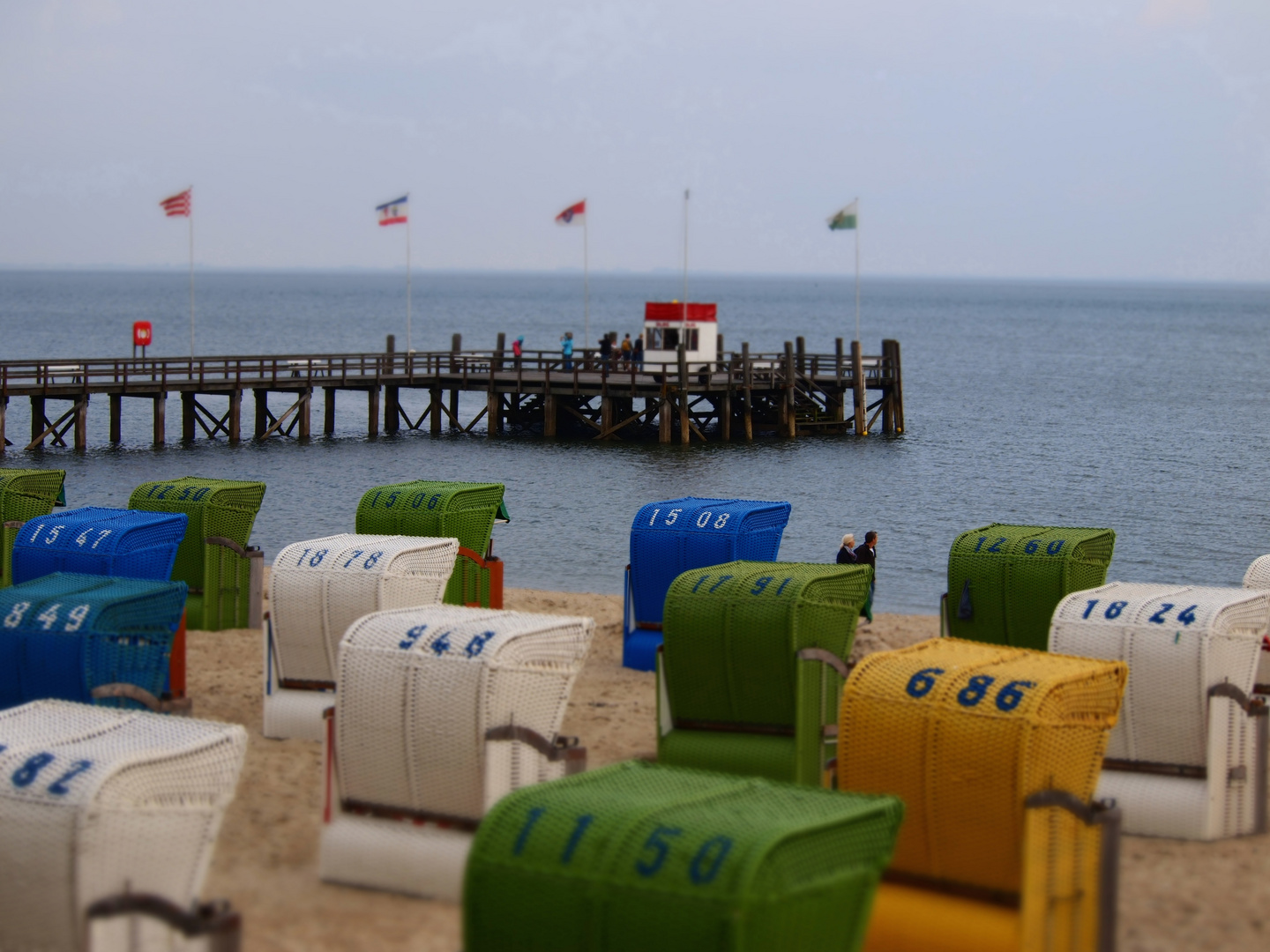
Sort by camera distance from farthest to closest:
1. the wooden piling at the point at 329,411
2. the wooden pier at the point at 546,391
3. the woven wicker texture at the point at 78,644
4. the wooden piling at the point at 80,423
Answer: the wooden piling at the point at 329,411
the wooden pier at the point at 546,391
the wooden piling at the point at 80,423
the woven wicker texture at the point at 78,644

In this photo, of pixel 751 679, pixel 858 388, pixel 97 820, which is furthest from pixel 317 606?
pixel 858 388

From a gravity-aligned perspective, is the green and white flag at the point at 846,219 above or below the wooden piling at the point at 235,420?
above

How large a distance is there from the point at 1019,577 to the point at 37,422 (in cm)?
3241

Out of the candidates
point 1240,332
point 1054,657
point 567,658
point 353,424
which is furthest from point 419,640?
point 1240,332

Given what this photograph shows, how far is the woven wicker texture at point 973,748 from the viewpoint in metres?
7.74

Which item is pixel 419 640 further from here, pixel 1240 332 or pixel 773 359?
pixel 1240 332

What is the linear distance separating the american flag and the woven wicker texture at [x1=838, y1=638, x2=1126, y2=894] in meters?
40.5

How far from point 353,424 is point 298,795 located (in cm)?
4126

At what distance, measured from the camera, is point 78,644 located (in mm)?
10219

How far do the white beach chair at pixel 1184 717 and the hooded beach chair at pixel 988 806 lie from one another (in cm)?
240

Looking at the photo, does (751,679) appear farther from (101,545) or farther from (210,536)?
(210,536)

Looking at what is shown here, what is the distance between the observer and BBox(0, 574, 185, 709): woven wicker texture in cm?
1023

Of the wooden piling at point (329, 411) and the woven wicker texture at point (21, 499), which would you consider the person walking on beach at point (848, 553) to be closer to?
the woven wicker texture at point (21, 499)

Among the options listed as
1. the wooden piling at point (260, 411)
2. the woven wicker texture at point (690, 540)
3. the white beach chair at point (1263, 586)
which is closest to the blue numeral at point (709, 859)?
the white beach chair at point (1263, 586)
